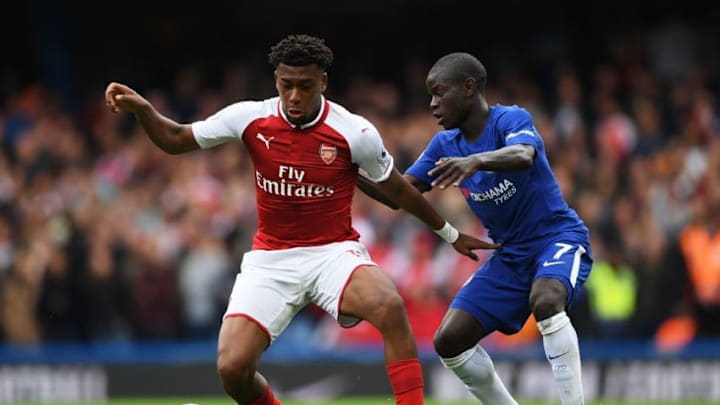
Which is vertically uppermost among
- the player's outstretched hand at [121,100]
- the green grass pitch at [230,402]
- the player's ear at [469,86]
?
the player's ear at [469,86]

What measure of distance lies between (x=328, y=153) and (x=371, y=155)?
10.1 inches

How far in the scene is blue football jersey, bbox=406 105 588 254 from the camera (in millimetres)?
8406

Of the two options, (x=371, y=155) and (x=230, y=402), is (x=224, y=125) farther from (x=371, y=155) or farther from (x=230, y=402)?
(x=230, y=402)

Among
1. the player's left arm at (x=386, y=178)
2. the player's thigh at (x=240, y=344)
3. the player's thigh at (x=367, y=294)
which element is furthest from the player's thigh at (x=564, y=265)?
the player's thigh at (x=240, y=344)

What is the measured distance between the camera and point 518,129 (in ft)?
27.0

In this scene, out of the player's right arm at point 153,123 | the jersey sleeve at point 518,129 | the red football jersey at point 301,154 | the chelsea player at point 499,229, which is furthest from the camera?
the chelsea player at point 499,229

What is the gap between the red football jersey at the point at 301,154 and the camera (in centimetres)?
799

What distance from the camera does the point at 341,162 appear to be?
8055mm

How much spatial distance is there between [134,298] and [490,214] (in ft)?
25.8

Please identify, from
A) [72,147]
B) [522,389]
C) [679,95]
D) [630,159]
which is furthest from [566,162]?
[72,147]

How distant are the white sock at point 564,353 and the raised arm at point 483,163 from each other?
93cm

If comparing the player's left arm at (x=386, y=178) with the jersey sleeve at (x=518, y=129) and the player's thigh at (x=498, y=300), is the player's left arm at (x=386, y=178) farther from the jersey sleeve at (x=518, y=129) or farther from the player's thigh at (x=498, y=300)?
the jersey sleeve at (x=518, y=129)

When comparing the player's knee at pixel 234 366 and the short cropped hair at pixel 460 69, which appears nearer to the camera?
the player's knee at pixel 234 366

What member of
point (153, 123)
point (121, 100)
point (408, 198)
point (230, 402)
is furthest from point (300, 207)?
point (230, 402)
